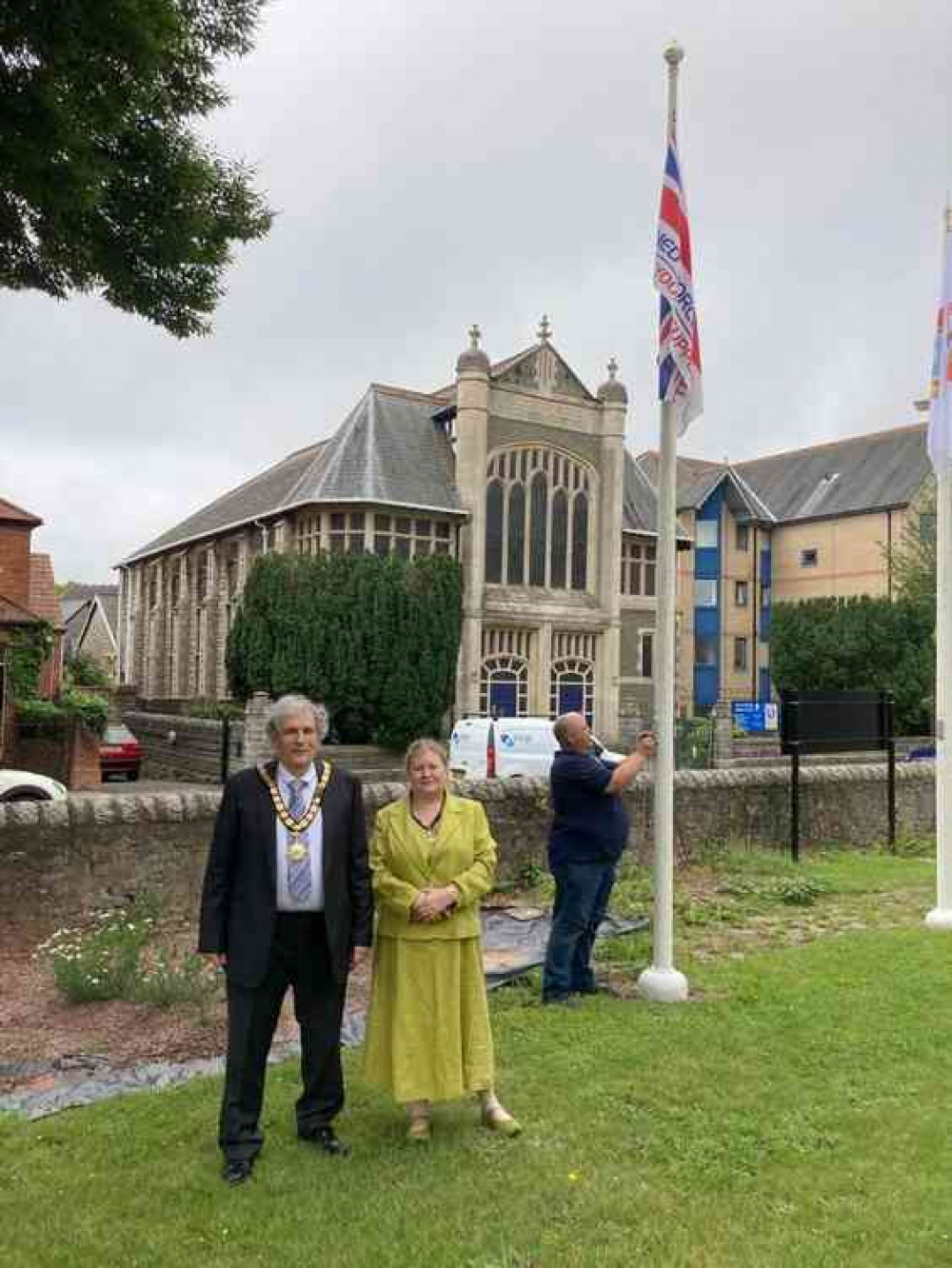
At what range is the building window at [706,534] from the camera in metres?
50.7

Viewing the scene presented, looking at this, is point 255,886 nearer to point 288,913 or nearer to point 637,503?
point 288,913

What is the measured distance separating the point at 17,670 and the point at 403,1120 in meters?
20.9

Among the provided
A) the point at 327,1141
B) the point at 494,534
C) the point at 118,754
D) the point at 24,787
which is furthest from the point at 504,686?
the point at 327,1141

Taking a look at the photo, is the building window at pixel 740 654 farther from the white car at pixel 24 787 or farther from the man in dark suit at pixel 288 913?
the man in dark suit at pixel 288 913

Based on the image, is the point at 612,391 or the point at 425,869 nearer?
the point at 425,869

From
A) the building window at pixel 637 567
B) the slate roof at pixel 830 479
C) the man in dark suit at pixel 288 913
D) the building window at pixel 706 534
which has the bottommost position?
the man in dark suit at pixel 288 913

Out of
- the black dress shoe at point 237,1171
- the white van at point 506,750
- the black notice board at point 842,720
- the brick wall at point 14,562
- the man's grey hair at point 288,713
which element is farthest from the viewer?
the brick wall at point 14,562

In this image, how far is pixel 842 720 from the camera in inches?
562

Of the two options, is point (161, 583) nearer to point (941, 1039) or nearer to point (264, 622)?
point (264, 622)

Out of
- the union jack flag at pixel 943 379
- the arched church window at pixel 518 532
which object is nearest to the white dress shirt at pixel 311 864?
the union jack flag at pixel 943 379

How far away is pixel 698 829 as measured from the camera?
11859mm

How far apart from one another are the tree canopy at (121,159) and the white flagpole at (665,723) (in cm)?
331

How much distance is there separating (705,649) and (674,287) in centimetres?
4523

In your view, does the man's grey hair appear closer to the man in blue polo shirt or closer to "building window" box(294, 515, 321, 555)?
the man in blue polo shirt
